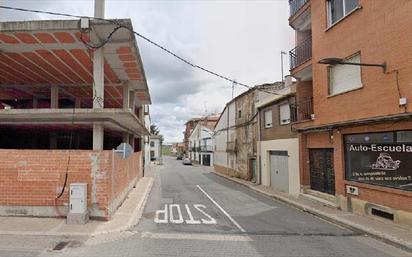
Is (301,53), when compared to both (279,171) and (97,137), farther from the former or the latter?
(97,137)

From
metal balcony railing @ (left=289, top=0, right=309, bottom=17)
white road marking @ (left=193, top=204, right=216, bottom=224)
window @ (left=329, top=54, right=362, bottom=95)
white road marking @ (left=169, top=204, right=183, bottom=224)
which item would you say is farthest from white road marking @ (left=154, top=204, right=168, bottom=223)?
metal balcony railing @ (left=289, top=0, right=309, bottom=17)

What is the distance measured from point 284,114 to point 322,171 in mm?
5147

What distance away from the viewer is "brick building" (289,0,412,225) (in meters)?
10.4

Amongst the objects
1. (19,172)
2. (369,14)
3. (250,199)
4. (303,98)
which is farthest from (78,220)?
(303,98)

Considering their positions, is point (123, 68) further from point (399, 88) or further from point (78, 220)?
point (399, 88)

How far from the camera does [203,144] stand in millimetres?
62625

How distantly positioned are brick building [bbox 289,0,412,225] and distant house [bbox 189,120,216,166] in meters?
38.6

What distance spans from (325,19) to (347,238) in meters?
9.12

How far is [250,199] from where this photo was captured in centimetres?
1752

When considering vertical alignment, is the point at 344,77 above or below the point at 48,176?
above

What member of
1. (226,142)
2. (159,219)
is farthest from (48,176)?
(226,142)

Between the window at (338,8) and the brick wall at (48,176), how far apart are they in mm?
10164

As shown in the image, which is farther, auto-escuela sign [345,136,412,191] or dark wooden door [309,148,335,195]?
dark wooden door [309,148,335,195]

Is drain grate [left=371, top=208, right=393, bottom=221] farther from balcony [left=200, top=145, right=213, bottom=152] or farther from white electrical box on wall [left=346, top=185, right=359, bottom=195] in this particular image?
balcony [left=200, top=145, right=213, bottom=152]
